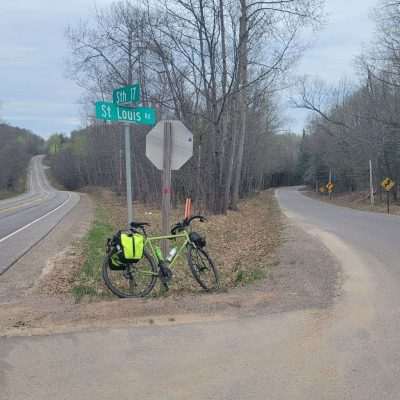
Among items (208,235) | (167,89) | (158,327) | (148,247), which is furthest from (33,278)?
(167,89)

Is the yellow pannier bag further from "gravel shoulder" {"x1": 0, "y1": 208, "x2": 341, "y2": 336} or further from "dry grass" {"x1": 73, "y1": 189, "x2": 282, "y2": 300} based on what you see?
"dry grass" {"x1": 73, "y1": 189, "x2": 282, "y2": 300}

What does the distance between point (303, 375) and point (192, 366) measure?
3.09 ft

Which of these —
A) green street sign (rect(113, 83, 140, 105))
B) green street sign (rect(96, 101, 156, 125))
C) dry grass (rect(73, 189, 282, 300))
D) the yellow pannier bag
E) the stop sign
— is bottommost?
dry grass (rect(73, 189, 282, 300))

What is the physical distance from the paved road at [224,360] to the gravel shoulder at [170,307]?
24cm

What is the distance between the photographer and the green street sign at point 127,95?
6.71 metres

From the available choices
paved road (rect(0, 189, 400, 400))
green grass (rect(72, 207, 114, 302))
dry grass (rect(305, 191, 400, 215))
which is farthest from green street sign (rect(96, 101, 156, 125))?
dry grass (rect(305, 191, 400, 215))

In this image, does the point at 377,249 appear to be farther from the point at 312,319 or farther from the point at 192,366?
the point at 192,366

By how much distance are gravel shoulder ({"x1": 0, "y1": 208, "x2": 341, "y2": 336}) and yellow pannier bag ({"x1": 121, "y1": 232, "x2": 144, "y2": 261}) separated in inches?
22.2

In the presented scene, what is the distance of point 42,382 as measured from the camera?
3.79 metres

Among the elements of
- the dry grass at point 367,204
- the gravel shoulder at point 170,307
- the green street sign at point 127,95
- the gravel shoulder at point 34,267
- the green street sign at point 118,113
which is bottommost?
the dry grass at point 367,204

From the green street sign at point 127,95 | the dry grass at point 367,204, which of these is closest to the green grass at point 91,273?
the green street sign at point 127,95

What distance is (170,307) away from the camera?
575 cm

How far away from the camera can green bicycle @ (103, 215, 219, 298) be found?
6.37 metres

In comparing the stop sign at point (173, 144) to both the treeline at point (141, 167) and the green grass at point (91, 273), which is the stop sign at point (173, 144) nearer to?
the green grass at point (91, 273)
